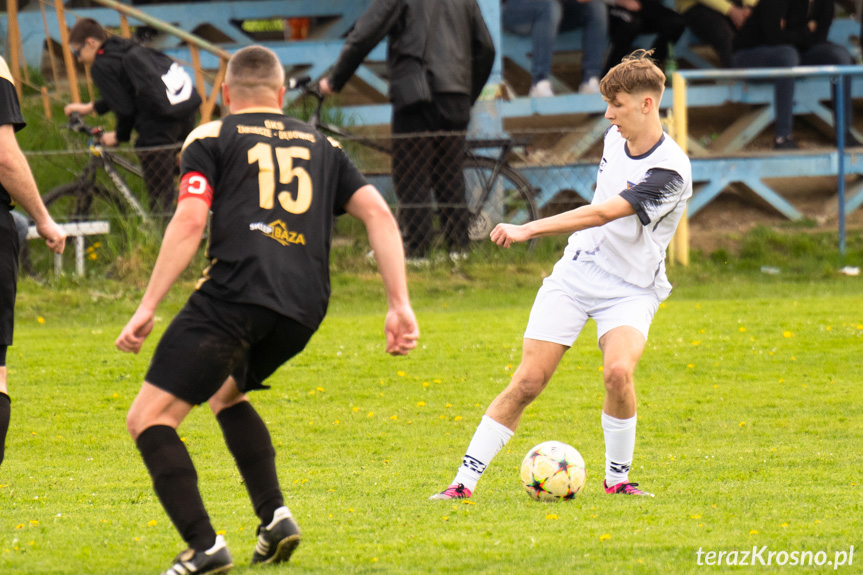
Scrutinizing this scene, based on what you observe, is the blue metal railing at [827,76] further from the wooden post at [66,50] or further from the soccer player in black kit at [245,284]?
the soccer player in black kit at [245,284]

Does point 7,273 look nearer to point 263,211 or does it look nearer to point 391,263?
point 263,211

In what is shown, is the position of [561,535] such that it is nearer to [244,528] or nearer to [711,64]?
[244,528]

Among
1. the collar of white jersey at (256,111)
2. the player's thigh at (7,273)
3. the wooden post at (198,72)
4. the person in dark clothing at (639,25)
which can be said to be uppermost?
the person in dark clothing at (639,25)

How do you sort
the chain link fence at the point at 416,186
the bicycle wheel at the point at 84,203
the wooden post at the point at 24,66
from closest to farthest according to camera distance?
Answer: the chain link fence at the point at 416,186
the bicycle wheel at the point at 84,203
the wooden post at the point at 24,66

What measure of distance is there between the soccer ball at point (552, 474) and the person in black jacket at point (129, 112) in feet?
24.3

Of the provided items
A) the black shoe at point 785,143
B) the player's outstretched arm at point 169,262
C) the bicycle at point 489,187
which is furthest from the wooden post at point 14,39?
the player's outstretched arm at point 169,262

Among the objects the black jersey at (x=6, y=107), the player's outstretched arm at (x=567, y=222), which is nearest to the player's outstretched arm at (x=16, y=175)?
the black jersey at (x=6, y=107)

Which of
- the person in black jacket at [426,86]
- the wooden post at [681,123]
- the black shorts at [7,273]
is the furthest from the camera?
the wooden post at [681,123]

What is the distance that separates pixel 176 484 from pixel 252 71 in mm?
1412

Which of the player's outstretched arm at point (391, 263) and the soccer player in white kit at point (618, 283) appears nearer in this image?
the player's outstretched arm at point (391, 263)

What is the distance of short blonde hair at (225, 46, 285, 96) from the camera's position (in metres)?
3.94

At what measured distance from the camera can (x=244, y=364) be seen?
3904mm

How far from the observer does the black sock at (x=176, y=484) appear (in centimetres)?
364

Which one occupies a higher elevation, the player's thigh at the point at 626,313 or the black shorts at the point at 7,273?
the black shorts at the point at 7,273
